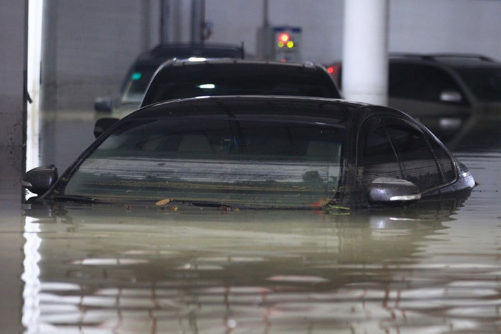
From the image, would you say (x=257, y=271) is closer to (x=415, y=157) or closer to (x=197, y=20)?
(x=415, y=157)

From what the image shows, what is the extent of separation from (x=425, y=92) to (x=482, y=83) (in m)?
1.00

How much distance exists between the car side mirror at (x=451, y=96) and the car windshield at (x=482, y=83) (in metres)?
0.28

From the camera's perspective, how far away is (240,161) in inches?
215

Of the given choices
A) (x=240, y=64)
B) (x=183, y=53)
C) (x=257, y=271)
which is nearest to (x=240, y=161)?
(x=257, y=271)

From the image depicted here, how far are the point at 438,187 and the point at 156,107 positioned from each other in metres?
1.61

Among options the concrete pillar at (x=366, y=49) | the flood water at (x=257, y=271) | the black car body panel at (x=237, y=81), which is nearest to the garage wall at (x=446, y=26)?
the concrete pillar at (x=366, y=49)

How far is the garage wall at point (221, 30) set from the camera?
2288cm

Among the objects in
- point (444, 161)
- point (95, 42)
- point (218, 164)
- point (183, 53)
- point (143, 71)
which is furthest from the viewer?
point (95, 42)

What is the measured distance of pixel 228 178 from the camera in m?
5.40

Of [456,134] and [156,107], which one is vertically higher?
[156,107]

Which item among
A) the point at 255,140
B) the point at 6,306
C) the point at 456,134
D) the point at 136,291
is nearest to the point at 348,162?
the point at 255,140

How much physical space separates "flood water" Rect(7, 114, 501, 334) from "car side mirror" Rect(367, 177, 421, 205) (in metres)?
0.17

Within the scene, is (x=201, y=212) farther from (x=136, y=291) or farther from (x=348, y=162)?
(x=136, y=291)

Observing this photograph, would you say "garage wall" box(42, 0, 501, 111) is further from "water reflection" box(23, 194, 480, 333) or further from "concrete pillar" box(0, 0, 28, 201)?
"water reflection" box(23, 194, 480, 333)
